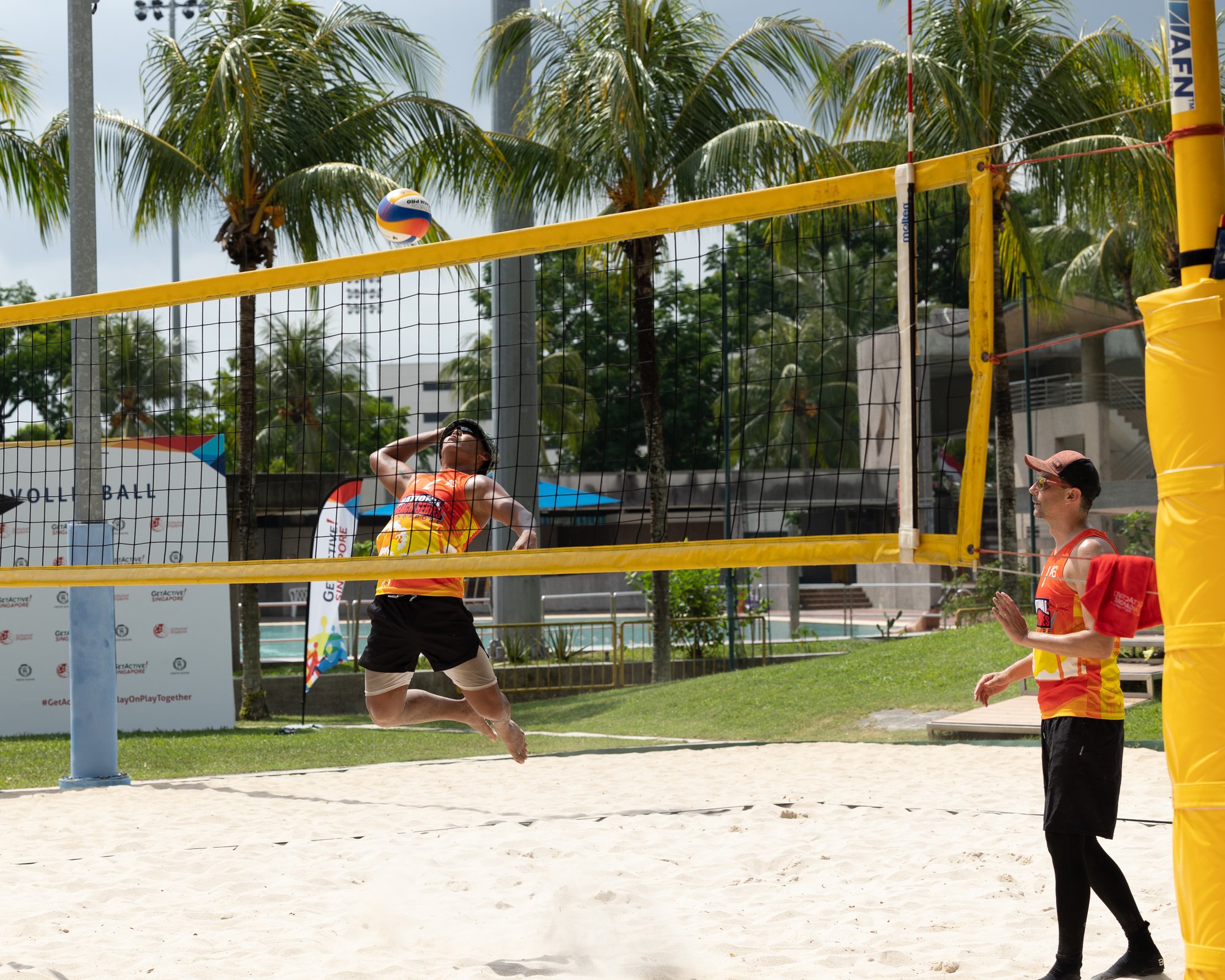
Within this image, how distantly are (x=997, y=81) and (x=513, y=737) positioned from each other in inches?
461

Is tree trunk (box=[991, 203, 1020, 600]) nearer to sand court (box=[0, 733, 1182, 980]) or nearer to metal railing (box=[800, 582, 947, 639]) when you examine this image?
metal railing (box=[800, 582, 947, 639])

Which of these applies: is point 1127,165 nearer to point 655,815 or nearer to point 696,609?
point 696,609

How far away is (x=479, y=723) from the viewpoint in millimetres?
5293

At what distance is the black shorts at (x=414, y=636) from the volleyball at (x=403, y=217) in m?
2.57

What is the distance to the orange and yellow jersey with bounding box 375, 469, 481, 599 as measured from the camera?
512 cm

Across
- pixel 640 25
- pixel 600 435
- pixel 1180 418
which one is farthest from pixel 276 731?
pixel 600 435

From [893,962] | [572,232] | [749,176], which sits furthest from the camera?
[749,176]

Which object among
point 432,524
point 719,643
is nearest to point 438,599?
point 432,524

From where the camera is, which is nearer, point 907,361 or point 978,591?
point 907,361

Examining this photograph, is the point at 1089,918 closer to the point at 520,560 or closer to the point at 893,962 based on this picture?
the point at 893,962

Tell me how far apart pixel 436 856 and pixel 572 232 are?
115 inches

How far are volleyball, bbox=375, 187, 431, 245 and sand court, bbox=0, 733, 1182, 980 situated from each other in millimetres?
3302

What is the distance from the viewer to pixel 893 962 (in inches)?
152

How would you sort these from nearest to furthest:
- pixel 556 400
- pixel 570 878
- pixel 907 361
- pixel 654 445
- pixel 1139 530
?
pixel 907 361, pixel 570 878, pixel 654 445, pixel 1139 530, pixel 556 400
